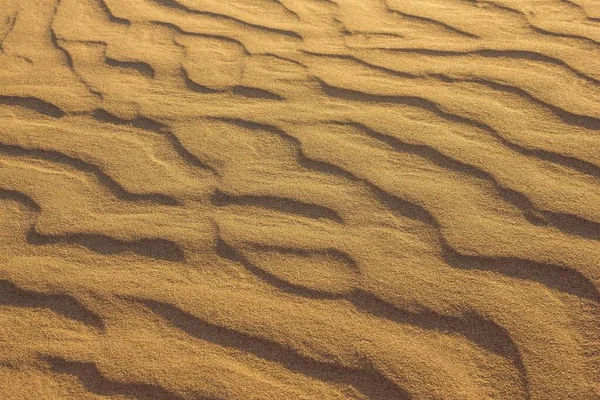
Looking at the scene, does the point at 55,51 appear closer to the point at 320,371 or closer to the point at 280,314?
the point at 280,314

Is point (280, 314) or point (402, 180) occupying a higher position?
point (402, 180)

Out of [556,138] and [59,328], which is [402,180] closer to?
[556,138]

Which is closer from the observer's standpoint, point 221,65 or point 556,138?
point 556,138

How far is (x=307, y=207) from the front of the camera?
2045 mm

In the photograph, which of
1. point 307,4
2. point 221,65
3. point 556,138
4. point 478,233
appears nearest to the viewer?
point 478,233

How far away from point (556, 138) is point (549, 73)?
48cm

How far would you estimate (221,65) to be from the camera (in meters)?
2.80

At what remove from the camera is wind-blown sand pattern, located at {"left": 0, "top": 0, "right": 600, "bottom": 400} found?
5.31 ft

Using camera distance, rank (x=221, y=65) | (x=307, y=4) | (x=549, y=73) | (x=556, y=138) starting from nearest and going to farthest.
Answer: (x=556, y=138) < (x=549, y=73) < (x=221, y=65) < (x=307, y=4)

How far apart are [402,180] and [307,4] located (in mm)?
1519

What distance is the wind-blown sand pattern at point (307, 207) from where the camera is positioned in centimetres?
162

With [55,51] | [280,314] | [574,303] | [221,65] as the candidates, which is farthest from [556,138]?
[55,51]

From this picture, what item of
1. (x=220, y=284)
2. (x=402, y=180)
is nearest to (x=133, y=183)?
(x=220, y=284)

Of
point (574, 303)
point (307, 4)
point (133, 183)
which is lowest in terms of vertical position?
point (133, 183)
